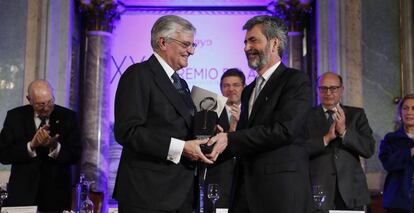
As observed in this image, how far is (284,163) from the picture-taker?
3.03m

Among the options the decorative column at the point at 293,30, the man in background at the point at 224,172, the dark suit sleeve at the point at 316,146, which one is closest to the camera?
the man in background at the point at 224,172

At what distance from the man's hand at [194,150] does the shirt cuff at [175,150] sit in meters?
0.03

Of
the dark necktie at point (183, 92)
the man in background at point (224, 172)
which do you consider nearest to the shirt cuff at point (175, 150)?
the dark necktie at point (183, 92)

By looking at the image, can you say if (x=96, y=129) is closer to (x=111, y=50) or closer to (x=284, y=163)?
(x=111, y=50)

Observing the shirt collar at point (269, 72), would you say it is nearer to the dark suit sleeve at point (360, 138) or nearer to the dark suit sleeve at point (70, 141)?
the dark suit sleeve at point (360, 138)

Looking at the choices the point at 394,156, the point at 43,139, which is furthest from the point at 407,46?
the point at 43,139

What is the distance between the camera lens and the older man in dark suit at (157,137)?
300 centimetres

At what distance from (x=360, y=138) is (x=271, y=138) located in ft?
6.21

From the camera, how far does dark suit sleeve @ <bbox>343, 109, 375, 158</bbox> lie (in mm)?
4617

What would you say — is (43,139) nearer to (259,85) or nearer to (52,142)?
(52,142)

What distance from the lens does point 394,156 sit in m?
4.97

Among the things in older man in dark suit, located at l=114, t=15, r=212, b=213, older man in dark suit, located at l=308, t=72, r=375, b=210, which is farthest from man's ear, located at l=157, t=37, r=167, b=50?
older man in dark suit, located at l=308, t=72, r=375, b=210

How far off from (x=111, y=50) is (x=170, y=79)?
3821mm

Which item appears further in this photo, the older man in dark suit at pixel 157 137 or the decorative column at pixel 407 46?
the decorative column at pixel 407 46
